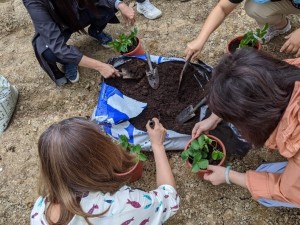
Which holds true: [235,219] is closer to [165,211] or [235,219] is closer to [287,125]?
[165,211]

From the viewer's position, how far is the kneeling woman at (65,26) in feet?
6.91

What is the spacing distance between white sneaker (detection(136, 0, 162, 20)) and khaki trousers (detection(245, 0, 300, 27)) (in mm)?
767

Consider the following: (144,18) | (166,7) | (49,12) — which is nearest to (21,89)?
(49,12)

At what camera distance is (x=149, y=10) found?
2.77m

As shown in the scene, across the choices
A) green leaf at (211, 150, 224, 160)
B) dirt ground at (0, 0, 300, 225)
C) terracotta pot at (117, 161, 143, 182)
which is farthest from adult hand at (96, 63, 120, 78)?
green leaf at (211, 150, 224, 160)

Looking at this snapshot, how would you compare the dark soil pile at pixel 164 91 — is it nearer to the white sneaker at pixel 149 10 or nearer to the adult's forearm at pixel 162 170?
the adult's forearm at pixel 162 170

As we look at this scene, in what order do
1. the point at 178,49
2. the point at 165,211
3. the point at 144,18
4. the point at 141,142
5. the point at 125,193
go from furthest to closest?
the point at 144,18 < the point at 178,49 < the point at 141,142 < the point at 165,211 < the point at 125,193

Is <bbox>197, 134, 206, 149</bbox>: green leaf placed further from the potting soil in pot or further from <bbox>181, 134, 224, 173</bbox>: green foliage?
the potting soil in pot

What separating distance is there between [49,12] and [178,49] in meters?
0.92

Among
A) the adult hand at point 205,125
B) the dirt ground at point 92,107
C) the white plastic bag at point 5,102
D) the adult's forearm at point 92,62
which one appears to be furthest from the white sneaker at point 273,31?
the white plastic bag at point 5,102

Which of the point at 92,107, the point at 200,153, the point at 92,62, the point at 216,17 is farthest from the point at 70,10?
the point at 200,153

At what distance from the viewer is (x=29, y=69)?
270cm

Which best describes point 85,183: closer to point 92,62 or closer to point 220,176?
point 220,176

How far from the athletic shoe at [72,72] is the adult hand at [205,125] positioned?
105 cm
